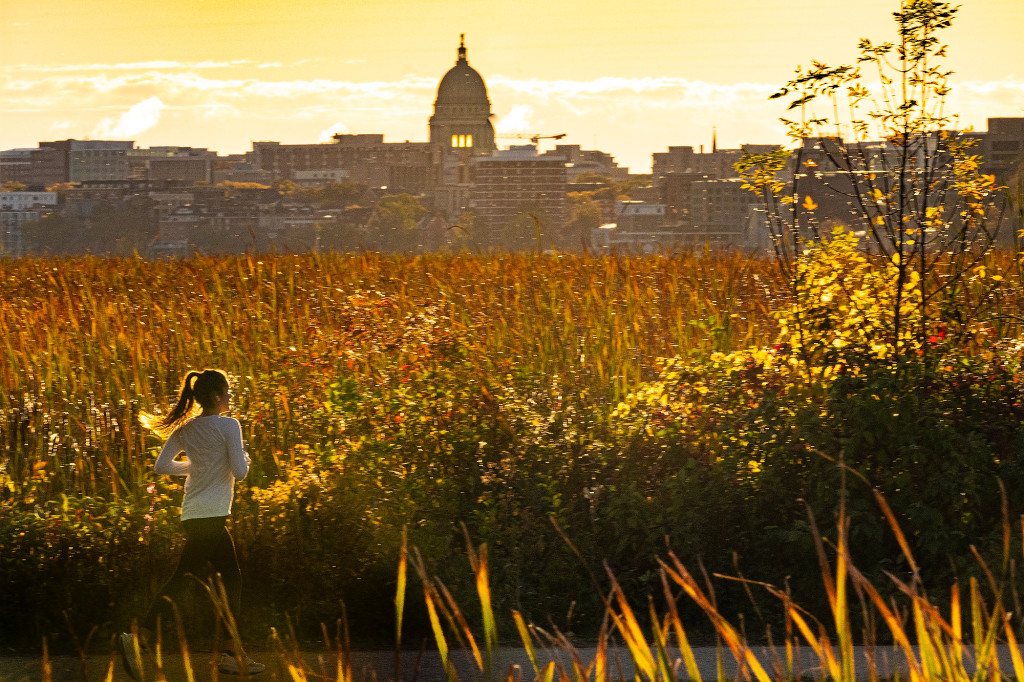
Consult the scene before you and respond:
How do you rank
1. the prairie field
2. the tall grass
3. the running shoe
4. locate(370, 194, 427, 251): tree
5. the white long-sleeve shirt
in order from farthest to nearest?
locate(370, 194, 427, 251): tree, the tall grass, the prairie field, the white long-sleeve shirt, the running shoe

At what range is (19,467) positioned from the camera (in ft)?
27.2

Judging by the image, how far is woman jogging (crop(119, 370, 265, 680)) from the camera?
5258 mm

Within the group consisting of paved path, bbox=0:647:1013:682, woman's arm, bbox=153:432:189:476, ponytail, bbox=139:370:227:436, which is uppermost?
ponytail, bbox=139:370:227:436

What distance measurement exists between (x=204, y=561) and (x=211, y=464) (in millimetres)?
419

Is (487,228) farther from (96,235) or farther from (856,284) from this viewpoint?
(856,284)

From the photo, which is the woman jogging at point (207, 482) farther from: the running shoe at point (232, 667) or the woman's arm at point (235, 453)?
the running shoe at point (232, 667)

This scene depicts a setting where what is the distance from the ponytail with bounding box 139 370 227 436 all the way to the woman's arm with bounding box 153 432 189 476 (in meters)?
0.16

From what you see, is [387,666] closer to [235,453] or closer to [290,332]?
[235,453]

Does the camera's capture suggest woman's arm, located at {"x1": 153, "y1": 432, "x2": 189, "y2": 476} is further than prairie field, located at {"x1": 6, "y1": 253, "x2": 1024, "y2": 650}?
No

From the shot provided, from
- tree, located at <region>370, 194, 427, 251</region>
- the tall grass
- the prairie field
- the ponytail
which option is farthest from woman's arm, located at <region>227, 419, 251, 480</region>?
tree, located at <region>370, 194, 427, 251</region>

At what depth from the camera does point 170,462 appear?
5434 millimetres

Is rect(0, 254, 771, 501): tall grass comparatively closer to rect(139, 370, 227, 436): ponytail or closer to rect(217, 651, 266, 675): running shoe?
rect(139, 370, 227, 436): ponytail

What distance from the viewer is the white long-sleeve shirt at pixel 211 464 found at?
5336mm

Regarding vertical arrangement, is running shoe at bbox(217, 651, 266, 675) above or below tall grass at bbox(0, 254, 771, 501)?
below
